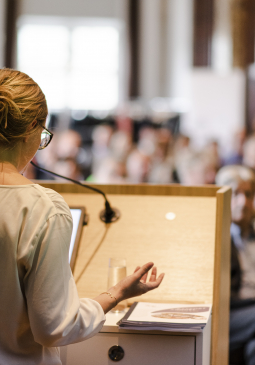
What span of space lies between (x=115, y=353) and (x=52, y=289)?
1.41ft

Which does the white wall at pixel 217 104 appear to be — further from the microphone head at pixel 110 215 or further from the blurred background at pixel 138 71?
the microphone head at pixel 110 215

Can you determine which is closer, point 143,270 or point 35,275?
point 35,275

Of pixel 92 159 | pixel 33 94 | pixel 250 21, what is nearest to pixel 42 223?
pixel 33 94

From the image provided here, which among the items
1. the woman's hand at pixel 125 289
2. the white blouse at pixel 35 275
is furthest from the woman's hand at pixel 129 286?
the white blouse at pixel 35 275

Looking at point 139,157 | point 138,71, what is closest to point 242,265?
point 139,157

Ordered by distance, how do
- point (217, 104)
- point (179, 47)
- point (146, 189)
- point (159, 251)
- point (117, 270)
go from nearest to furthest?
point (117, 270)
point (159, 251)
point (146, 189)
point (217, 104)
point (179, 47)

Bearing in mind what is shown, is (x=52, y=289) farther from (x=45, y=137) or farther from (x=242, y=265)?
(x=242, y=265)

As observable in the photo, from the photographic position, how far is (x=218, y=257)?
124 centimetres

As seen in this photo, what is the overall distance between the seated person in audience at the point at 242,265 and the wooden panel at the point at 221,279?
846 millimetres

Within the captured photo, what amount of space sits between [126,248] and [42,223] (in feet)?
2.16

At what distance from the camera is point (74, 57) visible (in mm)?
7281

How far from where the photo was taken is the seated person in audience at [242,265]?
2.17 m

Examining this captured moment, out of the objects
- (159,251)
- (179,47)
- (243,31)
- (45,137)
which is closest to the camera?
(45,137)

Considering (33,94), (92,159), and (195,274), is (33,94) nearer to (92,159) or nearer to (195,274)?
(195,274)
